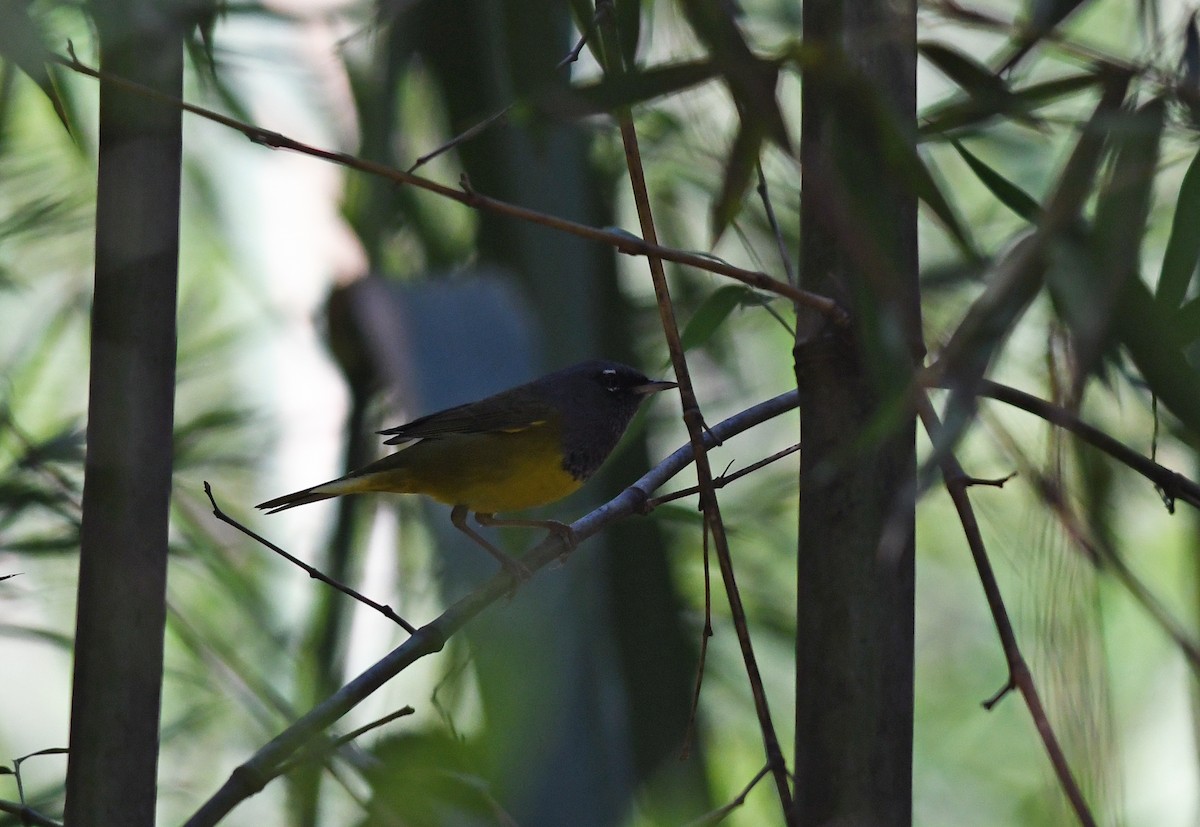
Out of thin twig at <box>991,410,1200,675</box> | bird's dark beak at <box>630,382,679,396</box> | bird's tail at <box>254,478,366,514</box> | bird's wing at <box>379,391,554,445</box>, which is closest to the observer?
thin twig at <box>991,410,1200,675</box>

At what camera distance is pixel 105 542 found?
1.34 meters

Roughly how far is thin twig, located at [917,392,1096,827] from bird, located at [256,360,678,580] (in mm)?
2081

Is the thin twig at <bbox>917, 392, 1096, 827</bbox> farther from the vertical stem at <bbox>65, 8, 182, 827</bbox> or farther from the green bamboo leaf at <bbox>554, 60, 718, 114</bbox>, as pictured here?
the vertical stem at <bbox>65, 8, 182, 827</bbox>

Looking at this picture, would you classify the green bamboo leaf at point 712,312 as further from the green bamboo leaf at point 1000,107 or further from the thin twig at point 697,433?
the green bamboo leaf at point 1000,107

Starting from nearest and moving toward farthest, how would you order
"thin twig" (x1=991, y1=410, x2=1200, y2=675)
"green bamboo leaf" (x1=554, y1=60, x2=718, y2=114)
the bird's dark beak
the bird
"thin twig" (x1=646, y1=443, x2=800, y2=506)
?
"thin twig" (x1=991, y1=410, x2=1200, y2=675)
"green bamboo leaf" (x1=554, y1=60, x2=718, y2=114)
"thin twig" (x1=646, y1=443, x2=800, y2=506)
the bird's dark beak
the bird

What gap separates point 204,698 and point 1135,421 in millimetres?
3086

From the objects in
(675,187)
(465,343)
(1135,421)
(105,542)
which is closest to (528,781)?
(105,542)

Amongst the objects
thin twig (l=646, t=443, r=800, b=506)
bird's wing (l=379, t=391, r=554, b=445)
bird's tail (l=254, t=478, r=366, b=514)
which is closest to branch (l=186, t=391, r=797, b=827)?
thin twig (l=646, t=443, r=800, b=506)

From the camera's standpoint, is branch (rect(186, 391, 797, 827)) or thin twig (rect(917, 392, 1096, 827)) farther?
branch (rect(186, 391, 797, 827))

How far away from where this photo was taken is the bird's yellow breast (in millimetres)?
3541

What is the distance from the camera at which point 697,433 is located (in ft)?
A: 5.09

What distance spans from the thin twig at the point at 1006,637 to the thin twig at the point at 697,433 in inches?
10.2

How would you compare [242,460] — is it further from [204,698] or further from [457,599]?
[457,599]

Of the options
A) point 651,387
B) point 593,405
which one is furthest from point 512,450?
point 651,387
